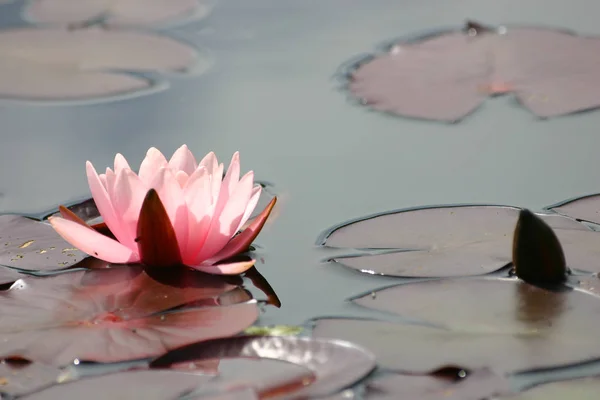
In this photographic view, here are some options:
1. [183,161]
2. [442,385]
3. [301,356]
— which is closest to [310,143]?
[183,161]

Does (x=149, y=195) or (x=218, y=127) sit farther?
(x=218, y=127)

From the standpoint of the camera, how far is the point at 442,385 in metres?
1.44

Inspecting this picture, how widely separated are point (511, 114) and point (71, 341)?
1517mm

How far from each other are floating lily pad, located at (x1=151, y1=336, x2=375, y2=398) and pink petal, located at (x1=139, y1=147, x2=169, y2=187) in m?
0.46

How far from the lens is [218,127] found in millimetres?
2629

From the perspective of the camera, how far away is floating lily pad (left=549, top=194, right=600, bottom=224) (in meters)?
1.97

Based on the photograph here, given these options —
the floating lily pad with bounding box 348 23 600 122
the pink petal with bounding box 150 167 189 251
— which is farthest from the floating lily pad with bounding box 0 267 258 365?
the floating lily pad with bounding box 348 23 600 122

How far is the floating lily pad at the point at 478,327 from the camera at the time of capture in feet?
4.92

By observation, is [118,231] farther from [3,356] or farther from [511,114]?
[511,114]

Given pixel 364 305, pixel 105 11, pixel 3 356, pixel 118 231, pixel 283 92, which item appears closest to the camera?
pixel 3 356

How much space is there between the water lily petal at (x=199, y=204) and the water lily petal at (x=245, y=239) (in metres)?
0.05

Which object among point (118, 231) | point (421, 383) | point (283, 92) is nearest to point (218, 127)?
point (283, 92)

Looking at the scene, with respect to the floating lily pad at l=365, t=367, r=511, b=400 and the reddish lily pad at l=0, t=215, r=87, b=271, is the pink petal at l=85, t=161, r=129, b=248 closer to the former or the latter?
the reddish lily pad at l=0, t=215, r=87, b=271


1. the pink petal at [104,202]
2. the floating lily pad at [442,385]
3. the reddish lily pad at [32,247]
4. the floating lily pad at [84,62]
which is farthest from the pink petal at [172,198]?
the floating lily pad at [84,62]
